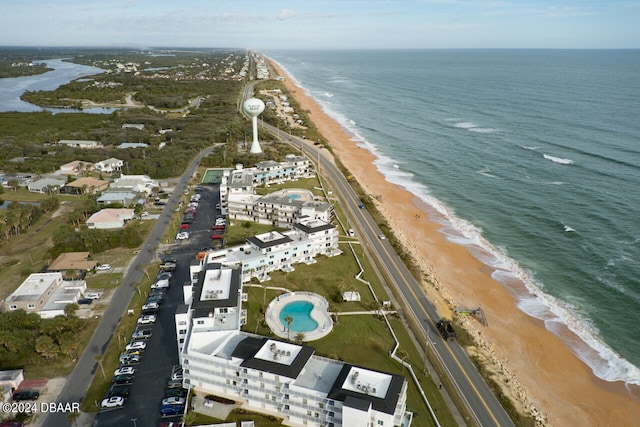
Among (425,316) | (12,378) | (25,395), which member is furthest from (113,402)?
(425,316)

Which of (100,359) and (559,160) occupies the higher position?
(559,160)

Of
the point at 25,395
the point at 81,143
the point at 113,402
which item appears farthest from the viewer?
the point at 81,143

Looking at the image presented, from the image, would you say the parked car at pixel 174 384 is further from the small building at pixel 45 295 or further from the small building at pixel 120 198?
the small building at pixel 120 198

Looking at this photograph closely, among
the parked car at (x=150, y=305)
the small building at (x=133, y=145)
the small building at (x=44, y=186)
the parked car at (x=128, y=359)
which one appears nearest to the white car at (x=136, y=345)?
the parked car at (x=128, y=359)

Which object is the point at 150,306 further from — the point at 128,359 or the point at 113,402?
the point at 113,402

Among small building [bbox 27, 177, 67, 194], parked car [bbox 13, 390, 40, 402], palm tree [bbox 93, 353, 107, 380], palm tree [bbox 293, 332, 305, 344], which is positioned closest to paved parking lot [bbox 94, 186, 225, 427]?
palm tree [bbox 93, 353, 107, 380]

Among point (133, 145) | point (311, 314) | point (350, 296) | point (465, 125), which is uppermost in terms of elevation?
point (465, 125)
